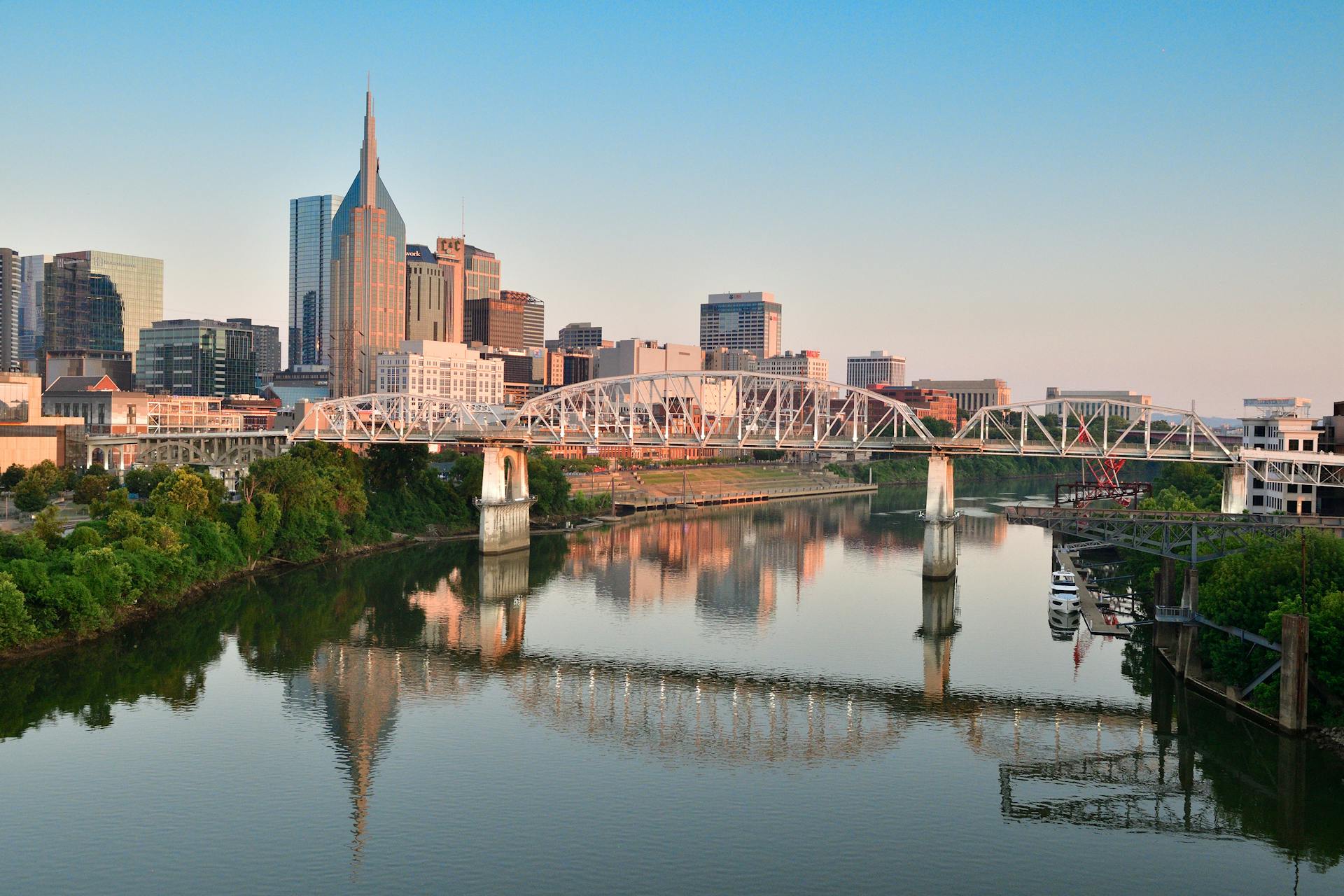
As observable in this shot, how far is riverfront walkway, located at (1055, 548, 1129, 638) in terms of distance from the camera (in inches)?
2468

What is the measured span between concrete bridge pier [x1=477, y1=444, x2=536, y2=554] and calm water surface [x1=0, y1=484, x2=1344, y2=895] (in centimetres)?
2217

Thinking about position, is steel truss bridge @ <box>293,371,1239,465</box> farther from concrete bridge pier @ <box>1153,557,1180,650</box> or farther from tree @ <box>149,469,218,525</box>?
tree @ <box>149,469,218,525</box>

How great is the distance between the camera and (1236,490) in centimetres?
8138

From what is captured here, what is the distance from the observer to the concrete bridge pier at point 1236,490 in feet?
265

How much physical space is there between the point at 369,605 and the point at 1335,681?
166 ft

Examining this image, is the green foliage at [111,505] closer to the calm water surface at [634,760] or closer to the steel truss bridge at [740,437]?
the calm water surface at [634,760]

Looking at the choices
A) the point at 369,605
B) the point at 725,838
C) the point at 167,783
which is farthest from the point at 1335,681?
the point at 369,605

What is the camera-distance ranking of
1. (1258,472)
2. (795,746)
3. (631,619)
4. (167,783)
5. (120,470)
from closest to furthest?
(167,783) → (795,746) → (631,619) → (1258,472) → (120,470)

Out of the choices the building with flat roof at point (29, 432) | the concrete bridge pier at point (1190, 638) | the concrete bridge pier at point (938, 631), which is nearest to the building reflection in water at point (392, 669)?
the concrete bridge pier at point (938, 631)

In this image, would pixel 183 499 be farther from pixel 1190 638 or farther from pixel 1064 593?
pixel 1190 638

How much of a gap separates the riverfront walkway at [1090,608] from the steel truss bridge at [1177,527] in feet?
17.2

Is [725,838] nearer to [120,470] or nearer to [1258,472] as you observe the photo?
[1258,472]

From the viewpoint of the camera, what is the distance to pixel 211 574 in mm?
73125

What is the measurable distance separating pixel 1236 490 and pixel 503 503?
52.7 meters
